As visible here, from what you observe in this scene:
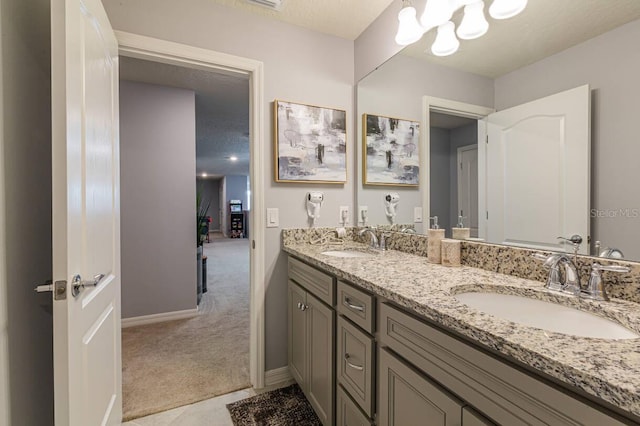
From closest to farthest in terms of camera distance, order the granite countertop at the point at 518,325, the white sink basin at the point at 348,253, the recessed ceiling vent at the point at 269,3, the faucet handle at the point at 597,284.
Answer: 1. the granite countertop at the point at 518,325
2. the faucet handle at the point at 597,284
3. the recessed ceiling vent at the point at 269,3
4. the white sink basin at the point at 348,253

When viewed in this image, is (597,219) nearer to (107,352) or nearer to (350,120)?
(350,120)

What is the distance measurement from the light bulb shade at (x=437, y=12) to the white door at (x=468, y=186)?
0.67m

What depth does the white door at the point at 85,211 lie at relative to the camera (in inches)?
34.0

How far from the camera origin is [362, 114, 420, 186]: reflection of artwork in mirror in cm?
183

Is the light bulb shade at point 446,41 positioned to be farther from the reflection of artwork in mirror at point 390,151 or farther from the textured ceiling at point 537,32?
the reflection of artwork in mirror at point 390,151

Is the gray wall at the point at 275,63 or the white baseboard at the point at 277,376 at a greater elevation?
the gray wall at the point at 275,63

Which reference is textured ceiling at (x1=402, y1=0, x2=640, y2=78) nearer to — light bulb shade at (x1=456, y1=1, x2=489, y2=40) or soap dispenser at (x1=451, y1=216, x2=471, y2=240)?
light bulb shade at (x1=456, y1=1, x2=489, y2=40)


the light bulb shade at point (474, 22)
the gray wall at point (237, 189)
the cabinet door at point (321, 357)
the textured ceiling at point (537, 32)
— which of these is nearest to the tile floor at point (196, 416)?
the cabinet door at point (321, 357)

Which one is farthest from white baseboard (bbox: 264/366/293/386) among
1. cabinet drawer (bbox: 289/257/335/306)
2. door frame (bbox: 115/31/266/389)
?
cabinet drawer (bbox: 289/257/335/306)

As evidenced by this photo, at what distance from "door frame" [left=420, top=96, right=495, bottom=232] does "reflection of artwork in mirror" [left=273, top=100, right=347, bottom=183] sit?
2.00 feet

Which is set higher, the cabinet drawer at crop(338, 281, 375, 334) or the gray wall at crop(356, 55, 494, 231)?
the gray wall at crop(356, 55, 494, 231)

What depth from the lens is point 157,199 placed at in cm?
301

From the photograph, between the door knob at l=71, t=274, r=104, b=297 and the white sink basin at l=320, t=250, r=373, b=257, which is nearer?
the door knob at l=71, t=274, r=104, b=297

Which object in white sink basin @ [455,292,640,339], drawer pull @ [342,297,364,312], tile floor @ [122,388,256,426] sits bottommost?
tile floor @ [122,388,256,426]
